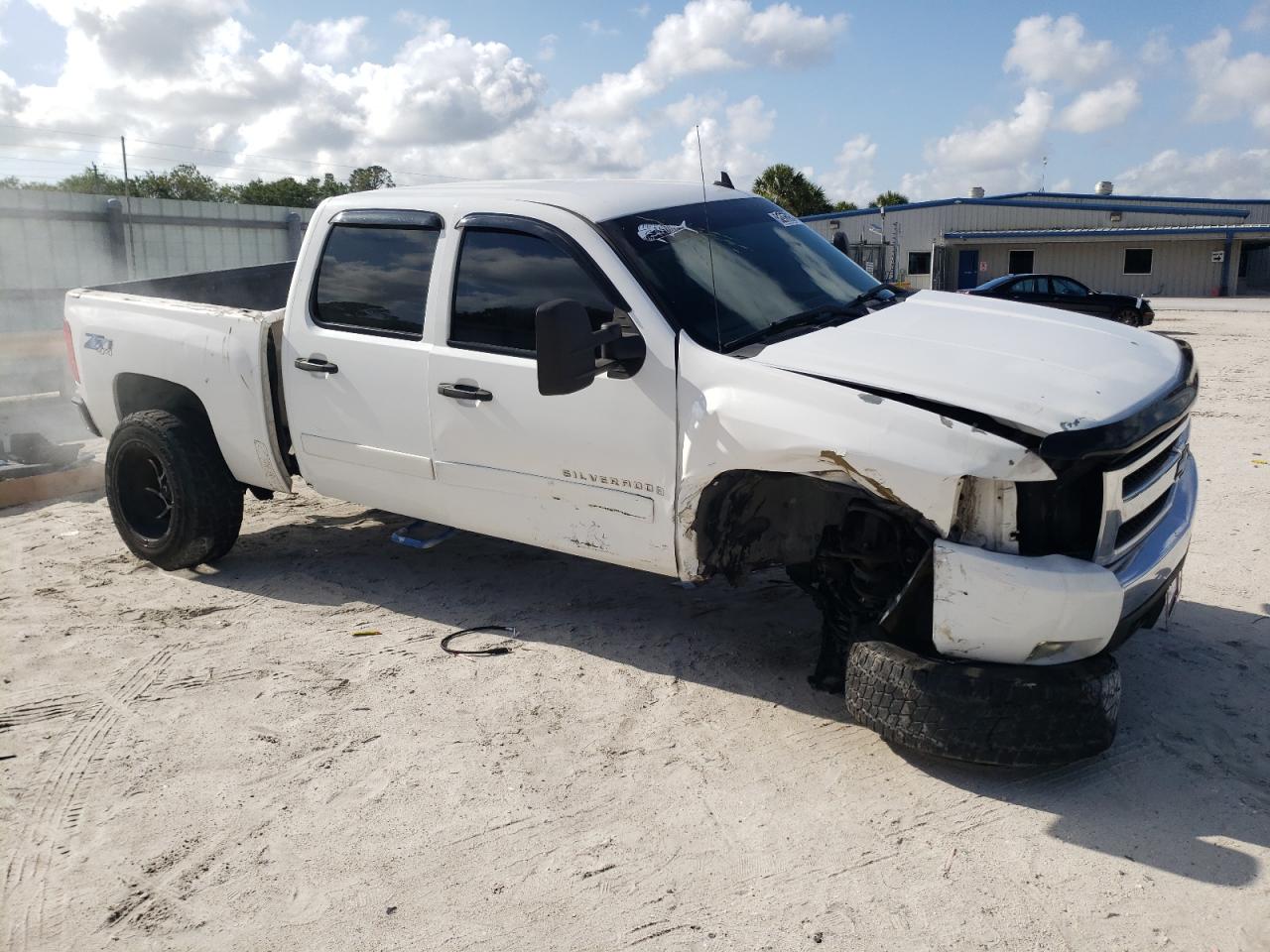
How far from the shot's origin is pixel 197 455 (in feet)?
18.3

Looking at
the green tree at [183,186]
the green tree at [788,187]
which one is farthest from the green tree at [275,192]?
the green tree at [788,187]

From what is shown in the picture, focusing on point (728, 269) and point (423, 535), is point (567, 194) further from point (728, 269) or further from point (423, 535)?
point (423, 535)

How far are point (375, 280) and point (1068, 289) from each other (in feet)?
74.8

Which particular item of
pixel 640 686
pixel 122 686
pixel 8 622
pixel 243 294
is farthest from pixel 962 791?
pixel 243 294

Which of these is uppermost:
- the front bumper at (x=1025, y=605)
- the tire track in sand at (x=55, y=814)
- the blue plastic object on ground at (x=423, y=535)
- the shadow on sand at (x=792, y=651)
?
the front bumper at (x=1025, y=605)

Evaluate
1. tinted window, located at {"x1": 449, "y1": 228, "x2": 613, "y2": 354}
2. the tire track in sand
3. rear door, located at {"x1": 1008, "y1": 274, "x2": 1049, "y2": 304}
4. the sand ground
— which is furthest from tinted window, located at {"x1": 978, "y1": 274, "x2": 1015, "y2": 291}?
the tire track in sand

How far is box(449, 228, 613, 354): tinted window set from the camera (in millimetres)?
4270

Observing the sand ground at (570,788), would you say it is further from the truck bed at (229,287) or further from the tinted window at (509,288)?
the truck bed at (229,287)

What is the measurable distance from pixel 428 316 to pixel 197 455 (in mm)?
1785

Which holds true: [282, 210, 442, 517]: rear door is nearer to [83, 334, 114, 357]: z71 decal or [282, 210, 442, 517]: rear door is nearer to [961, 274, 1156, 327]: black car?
[83, 334, 114, 357]: z71 decal

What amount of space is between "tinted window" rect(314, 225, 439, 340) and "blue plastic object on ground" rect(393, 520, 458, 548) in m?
1.01

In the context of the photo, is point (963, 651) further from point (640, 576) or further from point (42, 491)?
point (42, 491)

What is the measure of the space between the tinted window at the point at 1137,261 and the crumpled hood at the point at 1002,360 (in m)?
41.1

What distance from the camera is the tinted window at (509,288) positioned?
14.0ft
